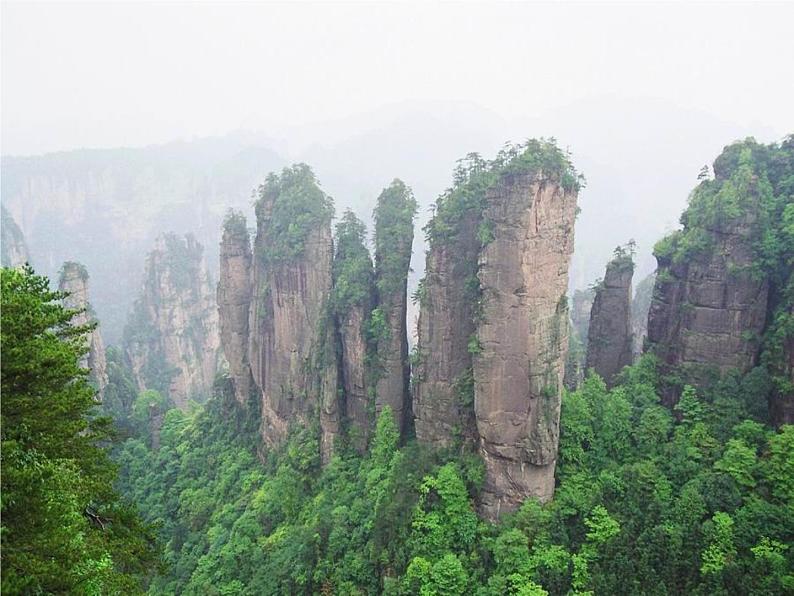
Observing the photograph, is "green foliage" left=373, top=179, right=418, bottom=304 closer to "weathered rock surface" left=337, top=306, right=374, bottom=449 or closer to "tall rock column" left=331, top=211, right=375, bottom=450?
"tall rock column" left=331, top=211, right=375, bottom=450

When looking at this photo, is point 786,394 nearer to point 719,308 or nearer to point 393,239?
point 719,308

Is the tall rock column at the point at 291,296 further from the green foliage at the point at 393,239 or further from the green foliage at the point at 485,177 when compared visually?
the green foliage at the point at 485,177

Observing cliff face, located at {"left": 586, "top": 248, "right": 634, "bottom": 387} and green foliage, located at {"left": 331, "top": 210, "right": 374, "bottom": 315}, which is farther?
green foliage, located at {"left": 331, "top": 210, "right": 374, "bottom": 315}

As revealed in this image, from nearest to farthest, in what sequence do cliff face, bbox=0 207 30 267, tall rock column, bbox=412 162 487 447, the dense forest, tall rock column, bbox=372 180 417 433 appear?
the dense forest, tall rock column, bbox=412 162 487 447, tall rock column, bbox=372 180 417 433, cliff face, bbox=0 207 30 267

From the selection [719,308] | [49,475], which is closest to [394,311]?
[719,308]

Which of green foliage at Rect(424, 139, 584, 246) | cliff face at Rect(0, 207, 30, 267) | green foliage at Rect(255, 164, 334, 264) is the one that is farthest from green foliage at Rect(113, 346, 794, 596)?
cliff face at Rect(0, 207, 30, 267)

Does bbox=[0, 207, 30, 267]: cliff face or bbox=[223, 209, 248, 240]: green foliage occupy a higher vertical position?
bbox=[223, 209, 248, 240]: green foliage
